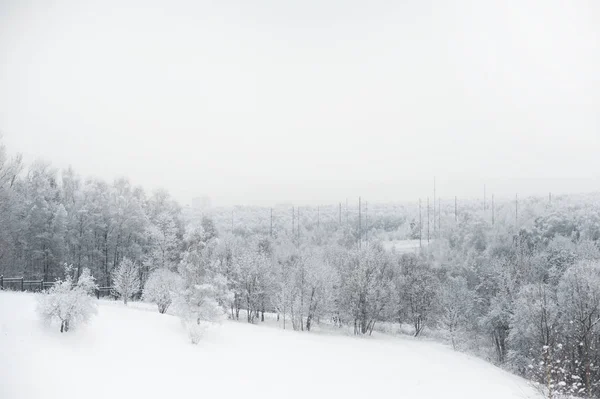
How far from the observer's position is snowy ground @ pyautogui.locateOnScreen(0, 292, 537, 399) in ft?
58.7

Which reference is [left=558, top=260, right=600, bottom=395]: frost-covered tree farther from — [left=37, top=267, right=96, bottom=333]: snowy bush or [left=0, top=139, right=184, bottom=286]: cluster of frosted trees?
[left=0, top=139, right=184, bottom=286]: cluster of frosted trees

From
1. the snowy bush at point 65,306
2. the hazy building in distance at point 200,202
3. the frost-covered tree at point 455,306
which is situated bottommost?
the frost-covered tree at point 455,306

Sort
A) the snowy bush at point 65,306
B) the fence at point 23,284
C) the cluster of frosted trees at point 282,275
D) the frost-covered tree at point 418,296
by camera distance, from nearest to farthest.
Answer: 1. the snowy bush at point 65,306
2. the fence at point 23,284
3. the cluster of frosted trees at point 282,275
4. the frost-covered tree at point 418,296

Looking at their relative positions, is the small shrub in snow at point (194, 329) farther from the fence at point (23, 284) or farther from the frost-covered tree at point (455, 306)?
the frost-covered tree at point (455, 306)

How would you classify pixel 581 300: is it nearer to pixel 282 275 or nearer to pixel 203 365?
pixel 282 275

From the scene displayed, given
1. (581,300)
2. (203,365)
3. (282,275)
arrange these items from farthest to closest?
(282,275)
(581,300)
(203,365)

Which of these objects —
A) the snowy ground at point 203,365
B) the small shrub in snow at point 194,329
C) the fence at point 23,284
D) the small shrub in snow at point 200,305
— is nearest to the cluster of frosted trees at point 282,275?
the small shrub in snow at point 200,305

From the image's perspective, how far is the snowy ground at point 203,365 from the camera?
17906mm

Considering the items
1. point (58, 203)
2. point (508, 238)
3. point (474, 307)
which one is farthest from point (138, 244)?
point (508, 238)

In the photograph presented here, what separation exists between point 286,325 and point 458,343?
19940mm

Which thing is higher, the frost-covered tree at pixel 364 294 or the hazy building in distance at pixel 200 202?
the hazy building in distance at pixel 200 202

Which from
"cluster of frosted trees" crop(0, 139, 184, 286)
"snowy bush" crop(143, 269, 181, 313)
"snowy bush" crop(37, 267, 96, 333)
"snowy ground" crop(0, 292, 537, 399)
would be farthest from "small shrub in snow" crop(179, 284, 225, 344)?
"cluster of frosted trees" crop(0, 139, 184, 286)

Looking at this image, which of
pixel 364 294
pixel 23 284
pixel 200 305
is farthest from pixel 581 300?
pixel 23 284

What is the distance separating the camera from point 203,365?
24250mm
